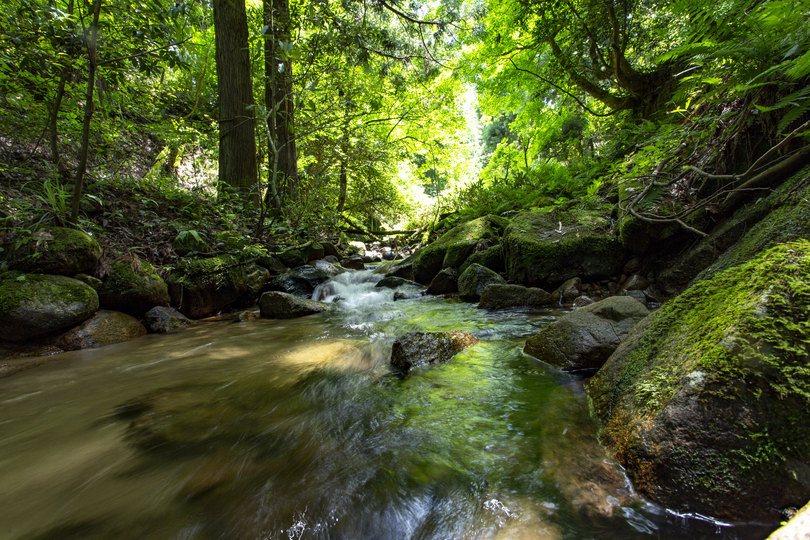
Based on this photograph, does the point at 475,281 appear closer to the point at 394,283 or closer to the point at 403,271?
the point at 394,283

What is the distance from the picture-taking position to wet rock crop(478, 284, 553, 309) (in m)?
5.22

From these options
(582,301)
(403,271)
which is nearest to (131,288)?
(403,271)

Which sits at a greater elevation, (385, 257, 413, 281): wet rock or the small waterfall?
(385, 257, 413, 281): wet rock

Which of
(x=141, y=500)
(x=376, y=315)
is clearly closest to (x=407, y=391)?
(x=141, y=500)

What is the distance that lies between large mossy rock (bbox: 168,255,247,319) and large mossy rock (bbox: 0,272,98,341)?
1383 mm

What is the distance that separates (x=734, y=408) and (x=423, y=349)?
7.37ft

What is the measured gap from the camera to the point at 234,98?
752cm

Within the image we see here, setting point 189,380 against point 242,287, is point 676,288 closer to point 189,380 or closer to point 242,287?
point 189,380

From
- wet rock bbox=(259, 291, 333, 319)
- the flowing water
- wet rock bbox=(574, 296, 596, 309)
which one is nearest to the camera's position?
the flowing water

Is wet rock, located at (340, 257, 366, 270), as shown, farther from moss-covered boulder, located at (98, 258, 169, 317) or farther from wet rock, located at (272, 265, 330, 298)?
moss-covered boulder, located at (98, 258, 169, 317)

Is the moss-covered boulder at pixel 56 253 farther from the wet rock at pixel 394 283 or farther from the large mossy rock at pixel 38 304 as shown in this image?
the wet rock at pixel 394 283

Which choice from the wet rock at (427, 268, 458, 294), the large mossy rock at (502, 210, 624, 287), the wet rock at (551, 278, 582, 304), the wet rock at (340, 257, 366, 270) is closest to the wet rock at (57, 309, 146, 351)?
the wet rock at (427, 268, 458, 294)

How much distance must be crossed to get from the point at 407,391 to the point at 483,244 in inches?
219

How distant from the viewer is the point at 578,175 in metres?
7.72
